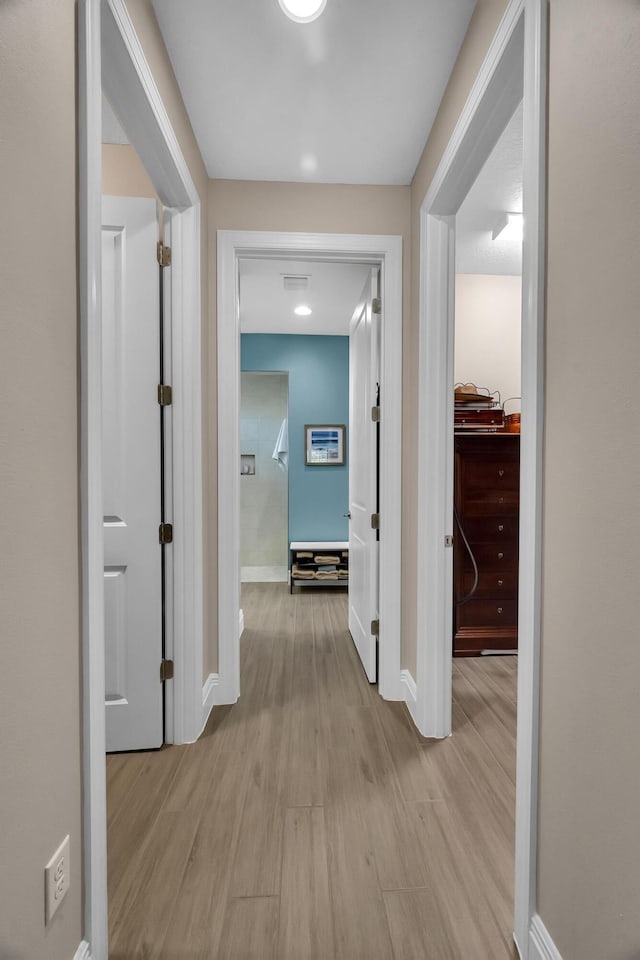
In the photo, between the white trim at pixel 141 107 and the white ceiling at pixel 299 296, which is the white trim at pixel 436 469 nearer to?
the white ceiling at pixel 299 296

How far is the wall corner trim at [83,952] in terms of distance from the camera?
1.05m

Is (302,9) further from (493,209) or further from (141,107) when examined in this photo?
(493,209)

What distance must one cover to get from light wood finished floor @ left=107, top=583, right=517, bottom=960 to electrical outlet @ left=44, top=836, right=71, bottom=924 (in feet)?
1.32

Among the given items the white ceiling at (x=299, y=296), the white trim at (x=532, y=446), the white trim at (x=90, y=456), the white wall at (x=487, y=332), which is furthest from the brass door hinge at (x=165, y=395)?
the white wall at (x=487, y=332)

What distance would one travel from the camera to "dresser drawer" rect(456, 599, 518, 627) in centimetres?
324

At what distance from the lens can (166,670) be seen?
209cm

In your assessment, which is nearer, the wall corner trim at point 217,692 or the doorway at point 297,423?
the wall corner trim at point 217,692

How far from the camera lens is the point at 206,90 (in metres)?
1.94

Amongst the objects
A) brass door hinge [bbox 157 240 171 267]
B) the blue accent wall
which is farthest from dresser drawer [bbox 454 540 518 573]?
brass door hinge [bbox 157 240 171 267]

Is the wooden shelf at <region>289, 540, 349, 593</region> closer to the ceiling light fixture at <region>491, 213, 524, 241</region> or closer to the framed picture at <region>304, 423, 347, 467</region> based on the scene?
the framed picture at <region>304, 423, 347, 467</region>

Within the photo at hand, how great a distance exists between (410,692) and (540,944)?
1268 mm

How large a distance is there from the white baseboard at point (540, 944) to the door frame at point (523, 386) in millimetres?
10

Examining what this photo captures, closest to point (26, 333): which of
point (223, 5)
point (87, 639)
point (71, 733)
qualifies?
point (87, 639)

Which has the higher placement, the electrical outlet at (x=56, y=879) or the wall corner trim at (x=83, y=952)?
the electrical outlet at (x=56, y=879)
